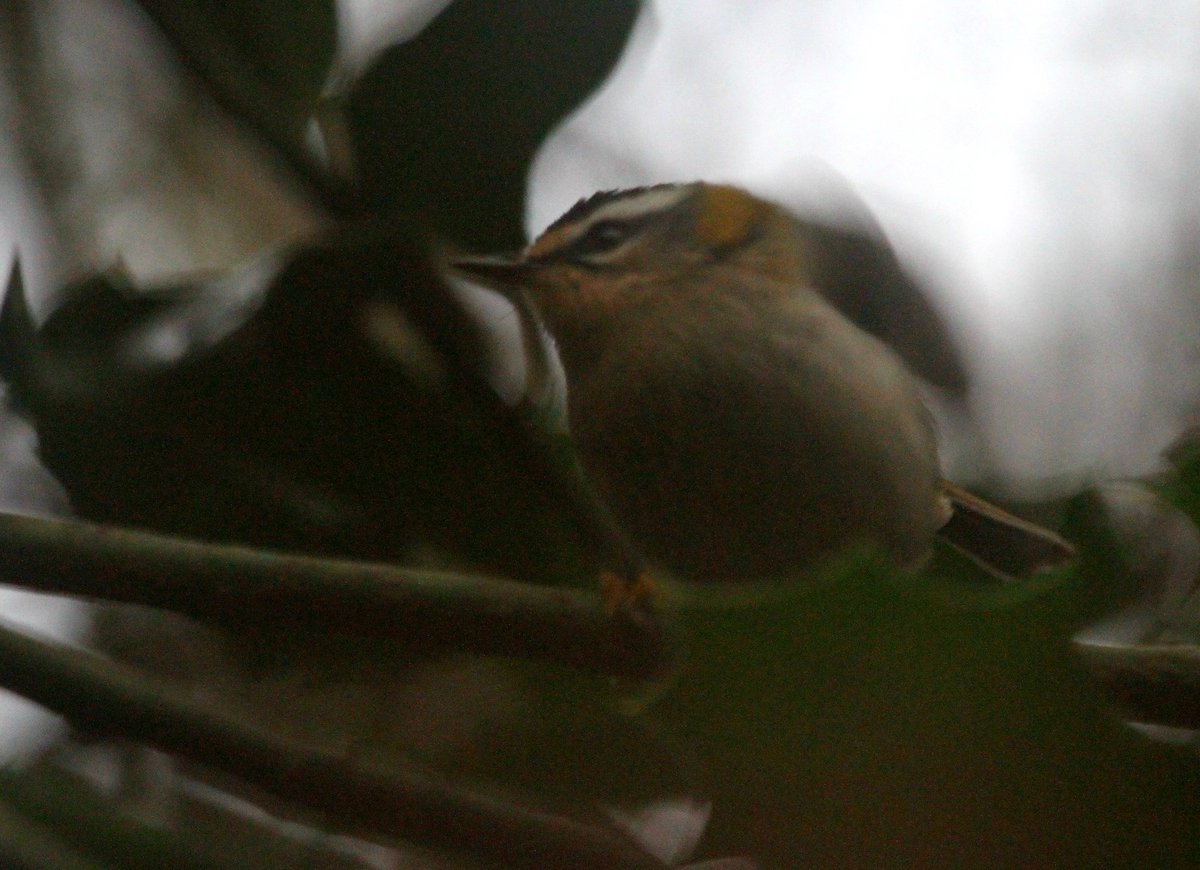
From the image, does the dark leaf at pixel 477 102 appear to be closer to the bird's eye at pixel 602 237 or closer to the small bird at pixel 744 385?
the small bird at pixel 744 385

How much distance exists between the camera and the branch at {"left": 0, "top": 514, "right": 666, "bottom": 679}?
1.65 feet

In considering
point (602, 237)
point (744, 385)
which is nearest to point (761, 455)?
point (744, 385)

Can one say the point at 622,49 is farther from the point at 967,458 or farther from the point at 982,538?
the point at 982,538

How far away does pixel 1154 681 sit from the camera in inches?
18.1

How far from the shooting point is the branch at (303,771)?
428 millimetres

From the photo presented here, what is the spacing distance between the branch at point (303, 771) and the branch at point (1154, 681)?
0.51ft

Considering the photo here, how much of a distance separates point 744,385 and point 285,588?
0.52 m

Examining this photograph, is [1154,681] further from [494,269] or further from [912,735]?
[494,269]

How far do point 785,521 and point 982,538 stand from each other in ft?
0.68

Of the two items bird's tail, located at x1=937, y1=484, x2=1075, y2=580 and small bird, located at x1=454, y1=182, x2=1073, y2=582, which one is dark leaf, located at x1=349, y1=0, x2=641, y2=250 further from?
bird's tail, located at x1=937, y1=484, x2=1075, y2=580

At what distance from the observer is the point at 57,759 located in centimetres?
61

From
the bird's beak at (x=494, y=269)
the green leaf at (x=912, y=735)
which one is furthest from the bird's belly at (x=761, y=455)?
the green leaf at (x=912, y=735)

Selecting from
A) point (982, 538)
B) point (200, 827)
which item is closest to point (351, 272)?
point (200, 827)

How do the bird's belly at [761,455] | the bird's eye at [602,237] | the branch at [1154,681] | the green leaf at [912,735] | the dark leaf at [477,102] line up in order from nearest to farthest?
the green leaf at [912,735] → the branch at [1154,681] → the dark leaf at [477,102] → the bird's belly at [761,455] → the bird's eye at [602,237]
